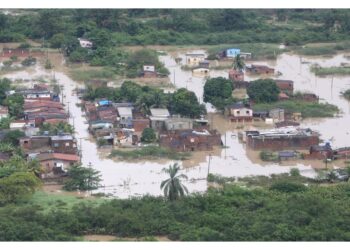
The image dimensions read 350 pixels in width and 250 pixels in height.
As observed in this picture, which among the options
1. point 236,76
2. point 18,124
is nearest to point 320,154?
point 18,124

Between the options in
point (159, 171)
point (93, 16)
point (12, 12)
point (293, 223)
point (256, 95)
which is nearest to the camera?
point (293, 223)

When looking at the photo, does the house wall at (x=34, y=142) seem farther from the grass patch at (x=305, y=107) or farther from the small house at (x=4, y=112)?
the grass patch at (x=305, y=107)

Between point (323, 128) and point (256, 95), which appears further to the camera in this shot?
point (256, 95)

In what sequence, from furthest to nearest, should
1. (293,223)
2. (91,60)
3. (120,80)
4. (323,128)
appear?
1. (91,60)
2. (120,80)
3. (323,128)
4. (293,223)

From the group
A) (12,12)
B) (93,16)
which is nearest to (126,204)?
(93,16)

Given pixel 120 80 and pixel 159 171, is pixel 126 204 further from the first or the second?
pixel 120 80

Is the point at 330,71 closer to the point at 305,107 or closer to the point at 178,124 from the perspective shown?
the point at 305,107

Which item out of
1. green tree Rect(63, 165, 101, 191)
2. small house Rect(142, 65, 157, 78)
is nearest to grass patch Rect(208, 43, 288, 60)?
small house Rect(142, 65, 157, 78)
